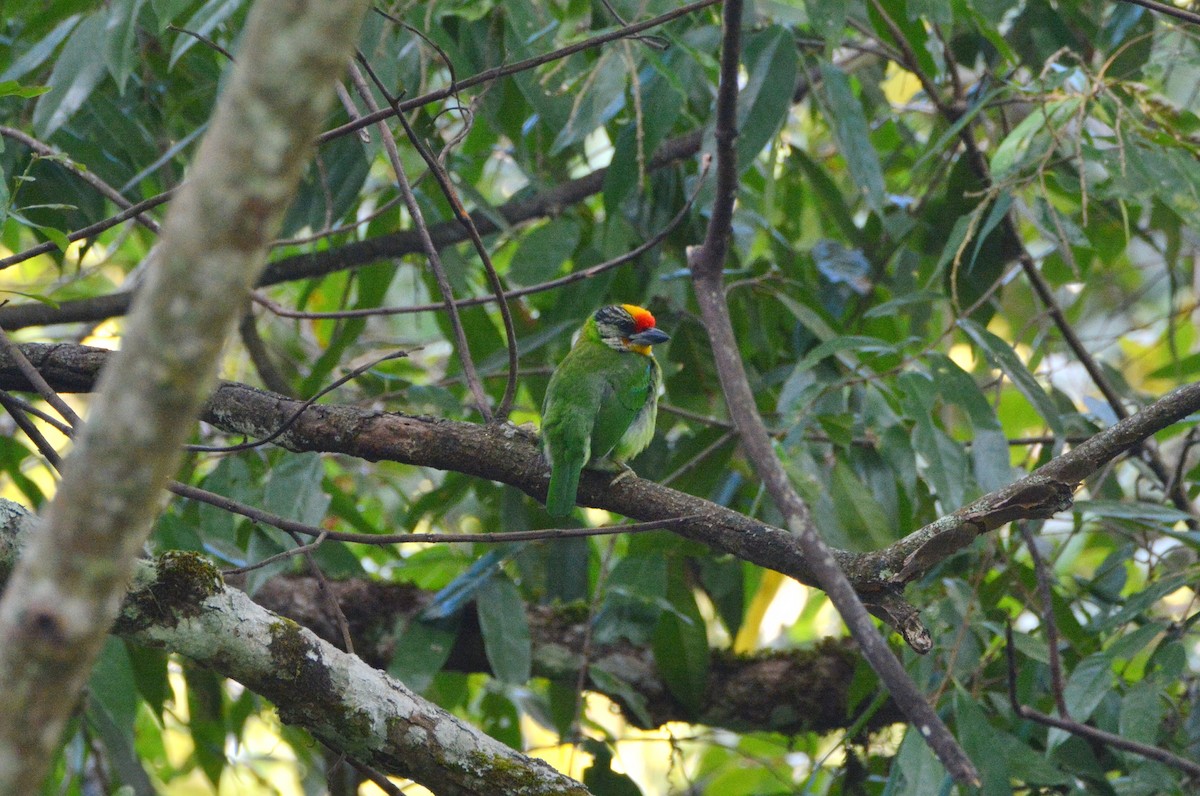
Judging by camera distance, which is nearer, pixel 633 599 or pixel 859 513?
pixel 859 513

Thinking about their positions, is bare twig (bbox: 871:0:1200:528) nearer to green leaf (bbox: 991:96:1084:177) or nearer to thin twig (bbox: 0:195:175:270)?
green leaf (bbox: 991:96:1084:177)

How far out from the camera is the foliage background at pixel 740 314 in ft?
11.4

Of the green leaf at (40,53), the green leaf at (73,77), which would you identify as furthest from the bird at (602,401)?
the green leaf at (40,53)

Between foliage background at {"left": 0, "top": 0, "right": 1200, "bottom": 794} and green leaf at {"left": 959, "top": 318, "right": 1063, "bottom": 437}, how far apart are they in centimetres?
1

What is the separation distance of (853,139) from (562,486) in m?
1.78

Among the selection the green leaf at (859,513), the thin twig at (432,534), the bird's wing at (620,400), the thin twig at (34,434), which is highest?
the bird's wing at (620,400)

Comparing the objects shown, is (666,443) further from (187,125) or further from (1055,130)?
(187,125)

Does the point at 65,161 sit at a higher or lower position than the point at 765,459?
higher

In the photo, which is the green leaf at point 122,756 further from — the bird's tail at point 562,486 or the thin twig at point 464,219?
the thin twig at point 464,219

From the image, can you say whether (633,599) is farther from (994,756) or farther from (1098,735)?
(1098,735)

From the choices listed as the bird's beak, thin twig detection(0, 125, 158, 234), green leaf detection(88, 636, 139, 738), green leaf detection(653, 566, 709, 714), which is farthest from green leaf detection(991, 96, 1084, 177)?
green leaf detection(88, 636, 139, 738)

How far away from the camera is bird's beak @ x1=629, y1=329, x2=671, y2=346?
408 centimetres

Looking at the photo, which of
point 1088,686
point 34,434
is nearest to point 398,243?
point 34,434

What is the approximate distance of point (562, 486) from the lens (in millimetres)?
3025
